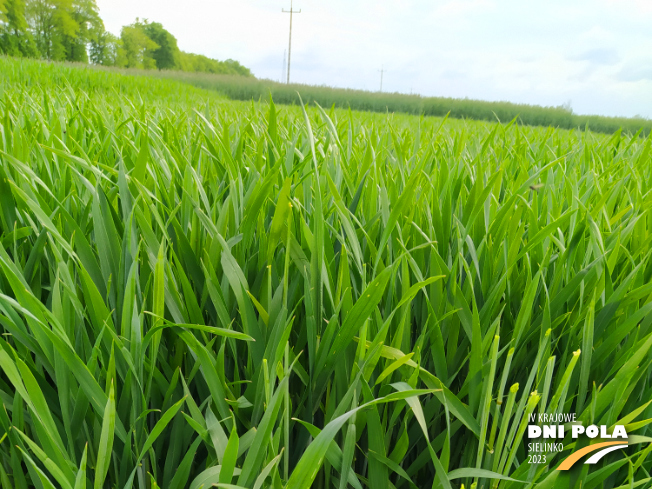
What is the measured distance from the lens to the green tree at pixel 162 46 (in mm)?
43625

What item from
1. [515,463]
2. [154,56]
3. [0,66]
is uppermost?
[154,56]

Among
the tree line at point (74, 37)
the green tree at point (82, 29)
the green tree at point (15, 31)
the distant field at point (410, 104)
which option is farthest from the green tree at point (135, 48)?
the distant field at point (410, 104)

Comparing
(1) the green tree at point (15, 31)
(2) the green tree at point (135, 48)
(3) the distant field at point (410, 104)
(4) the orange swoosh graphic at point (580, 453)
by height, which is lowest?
(4) the orange swoosh graphic at point (580, 453)

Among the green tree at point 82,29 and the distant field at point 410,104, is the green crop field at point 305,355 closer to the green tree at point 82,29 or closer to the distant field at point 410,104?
the distant field at point 410,104

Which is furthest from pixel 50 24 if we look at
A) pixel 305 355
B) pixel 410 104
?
pixel 305 355

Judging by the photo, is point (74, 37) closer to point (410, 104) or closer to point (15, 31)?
point (15, 31)

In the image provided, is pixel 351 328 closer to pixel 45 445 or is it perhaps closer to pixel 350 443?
pixel 350 443

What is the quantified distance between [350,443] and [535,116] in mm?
16146

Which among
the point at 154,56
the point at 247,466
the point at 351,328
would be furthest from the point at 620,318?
the point at 154,56

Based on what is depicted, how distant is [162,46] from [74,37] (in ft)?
56.4

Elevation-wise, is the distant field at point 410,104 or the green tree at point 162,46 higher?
the green tree at point 162,46

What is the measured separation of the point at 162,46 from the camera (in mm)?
44094

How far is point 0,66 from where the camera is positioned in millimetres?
5531

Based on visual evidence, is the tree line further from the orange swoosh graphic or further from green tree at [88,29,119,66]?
the orange swoosh graphic
